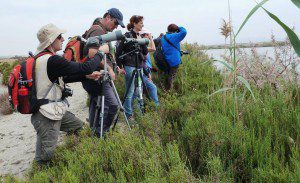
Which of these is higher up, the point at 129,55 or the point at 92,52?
the point at 92,52

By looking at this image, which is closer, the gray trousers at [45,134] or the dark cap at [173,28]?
the gray trousers at [45,134]

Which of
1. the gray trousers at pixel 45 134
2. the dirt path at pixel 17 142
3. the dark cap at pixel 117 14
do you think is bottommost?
the dirt path at pixel 17 142

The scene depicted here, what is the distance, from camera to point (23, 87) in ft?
11.8

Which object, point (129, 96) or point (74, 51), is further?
point (129, 96)

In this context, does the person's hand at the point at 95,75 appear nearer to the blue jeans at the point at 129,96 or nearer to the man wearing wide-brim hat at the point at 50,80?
the man wearing wide-brim hat at the point at 50,80

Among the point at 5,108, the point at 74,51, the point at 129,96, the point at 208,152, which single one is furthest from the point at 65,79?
the point at 5,108

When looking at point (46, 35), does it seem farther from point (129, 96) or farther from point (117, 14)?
point (129, 96)

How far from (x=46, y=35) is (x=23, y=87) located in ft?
2.44

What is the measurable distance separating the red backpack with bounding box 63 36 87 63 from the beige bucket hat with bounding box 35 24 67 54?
32 centimetres

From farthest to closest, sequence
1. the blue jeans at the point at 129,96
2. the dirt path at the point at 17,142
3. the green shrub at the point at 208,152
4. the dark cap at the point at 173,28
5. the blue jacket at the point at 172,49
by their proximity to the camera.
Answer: the dark cap at the point at 173,28 < the blue jacket at the point at 172,49 < the blue jeans at the point at 129,96 < the dirt path at the point at 17,142 < the green shrub at the point at 208,152

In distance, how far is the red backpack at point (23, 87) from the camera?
11.8 ft

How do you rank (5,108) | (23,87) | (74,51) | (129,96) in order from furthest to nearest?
(5,108), (129,96), (74,51), (23,87)

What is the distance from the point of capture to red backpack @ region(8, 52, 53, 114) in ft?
11.8

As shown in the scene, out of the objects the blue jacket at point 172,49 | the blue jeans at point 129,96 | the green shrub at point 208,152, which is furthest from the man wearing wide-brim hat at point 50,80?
the blue jacket at point 172,49
